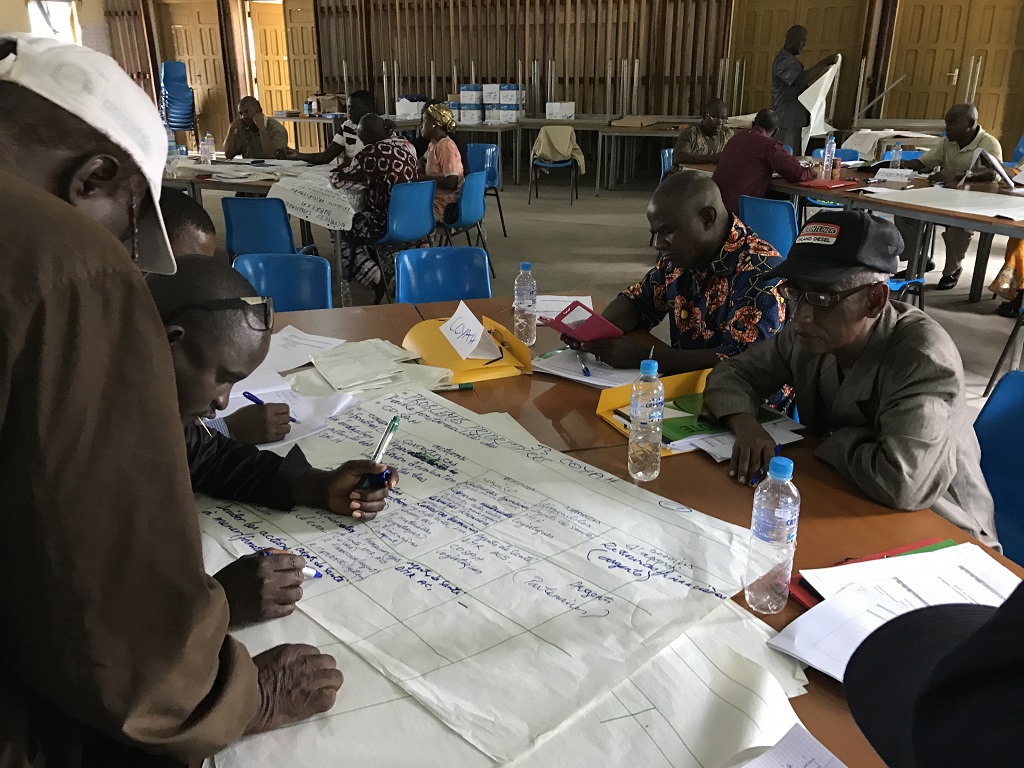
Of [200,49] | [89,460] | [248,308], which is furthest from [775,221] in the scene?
[200,49]

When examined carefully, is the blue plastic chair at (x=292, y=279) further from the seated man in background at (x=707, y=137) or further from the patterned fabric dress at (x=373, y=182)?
the seated man in background at (x=707, y=137)

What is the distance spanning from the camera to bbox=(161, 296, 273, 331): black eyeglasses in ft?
3.72

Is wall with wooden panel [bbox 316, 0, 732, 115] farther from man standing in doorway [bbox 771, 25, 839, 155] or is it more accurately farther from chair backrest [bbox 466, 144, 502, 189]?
chair backrest [bbox 466, 144, 502, 189]

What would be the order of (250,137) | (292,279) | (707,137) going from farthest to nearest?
(707,137), (250,137), (292,279)

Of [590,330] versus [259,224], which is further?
[259,224]

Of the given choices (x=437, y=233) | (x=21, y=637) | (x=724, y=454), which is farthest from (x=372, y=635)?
(x=437, y=233)

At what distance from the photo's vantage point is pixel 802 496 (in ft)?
4.98

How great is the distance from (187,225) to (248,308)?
4.81 feet

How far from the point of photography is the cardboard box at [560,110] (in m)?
9.83

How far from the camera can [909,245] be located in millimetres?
5180

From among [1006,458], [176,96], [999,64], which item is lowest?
[1006,458]

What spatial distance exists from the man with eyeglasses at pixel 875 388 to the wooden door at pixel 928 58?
9423 millimetres

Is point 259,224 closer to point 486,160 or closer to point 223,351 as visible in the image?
point 486,160

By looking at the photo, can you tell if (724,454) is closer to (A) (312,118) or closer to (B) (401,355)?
(B) (401,355)
